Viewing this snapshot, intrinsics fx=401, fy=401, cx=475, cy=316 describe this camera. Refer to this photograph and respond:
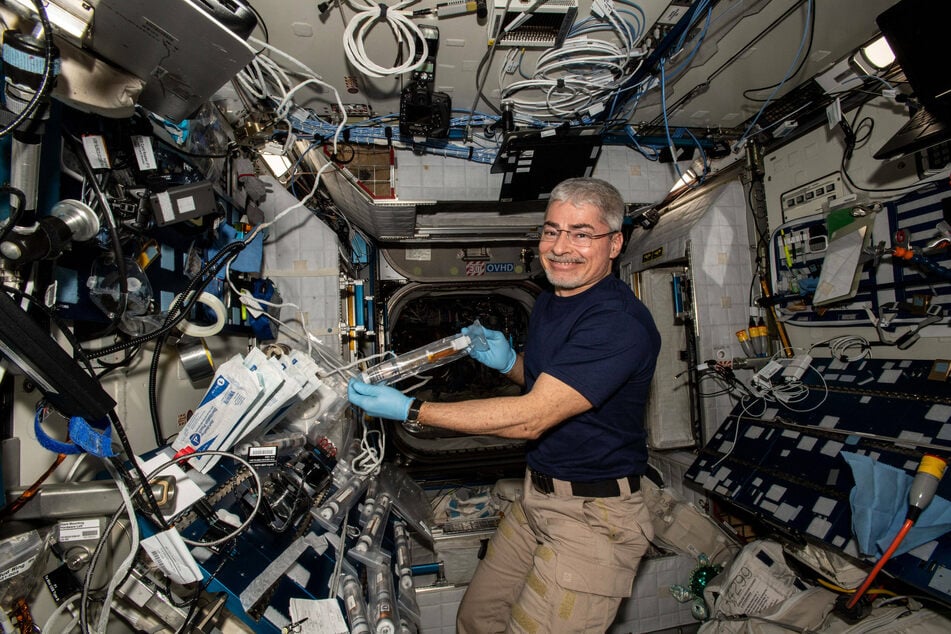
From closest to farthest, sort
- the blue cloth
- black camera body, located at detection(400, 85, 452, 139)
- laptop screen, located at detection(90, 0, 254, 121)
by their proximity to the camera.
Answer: laptop screen, located at detection(90, 0, 254, 121)
the blue cloth
black camera body, located at detection(400, 85, 452, 139)

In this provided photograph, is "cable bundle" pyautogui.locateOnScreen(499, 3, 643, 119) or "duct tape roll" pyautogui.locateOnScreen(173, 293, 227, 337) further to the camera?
"cable bundle" pyautogui.locateOnScreen(499, 3, 643, 119)

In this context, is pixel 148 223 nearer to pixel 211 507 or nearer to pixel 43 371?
pixel 43 371

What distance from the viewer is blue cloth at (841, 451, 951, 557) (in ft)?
5.86

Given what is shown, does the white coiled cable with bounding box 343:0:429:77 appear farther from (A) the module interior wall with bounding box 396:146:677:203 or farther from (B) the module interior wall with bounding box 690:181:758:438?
(B) the module interior wall with bounding box 690:181:758:438

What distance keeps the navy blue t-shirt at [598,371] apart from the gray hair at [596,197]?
12.1 inches

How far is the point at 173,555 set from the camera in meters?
1.19

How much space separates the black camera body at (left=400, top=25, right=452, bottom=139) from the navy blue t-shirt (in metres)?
1.60

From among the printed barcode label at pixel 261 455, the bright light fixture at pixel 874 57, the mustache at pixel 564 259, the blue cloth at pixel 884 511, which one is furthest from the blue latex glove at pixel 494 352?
the bright light fixture at pixel 874 57

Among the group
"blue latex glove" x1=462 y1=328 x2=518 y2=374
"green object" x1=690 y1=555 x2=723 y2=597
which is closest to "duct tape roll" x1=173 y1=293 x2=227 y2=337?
"blue latex glove" x1=462 y1=328 x2=518 y2=374

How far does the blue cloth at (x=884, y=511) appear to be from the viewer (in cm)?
179

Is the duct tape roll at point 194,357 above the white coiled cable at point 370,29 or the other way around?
the other way around

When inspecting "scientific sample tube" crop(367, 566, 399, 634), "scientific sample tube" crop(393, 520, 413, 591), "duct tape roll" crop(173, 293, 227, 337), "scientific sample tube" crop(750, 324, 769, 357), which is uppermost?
"duct tape roll" crop(173, 293, 227, 337)

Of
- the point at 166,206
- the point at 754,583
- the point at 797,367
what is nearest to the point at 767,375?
the point at 797,367

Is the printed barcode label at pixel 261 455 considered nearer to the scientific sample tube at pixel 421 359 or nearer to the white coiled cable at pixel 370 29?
the scientific sample tube at pixel 421 359
